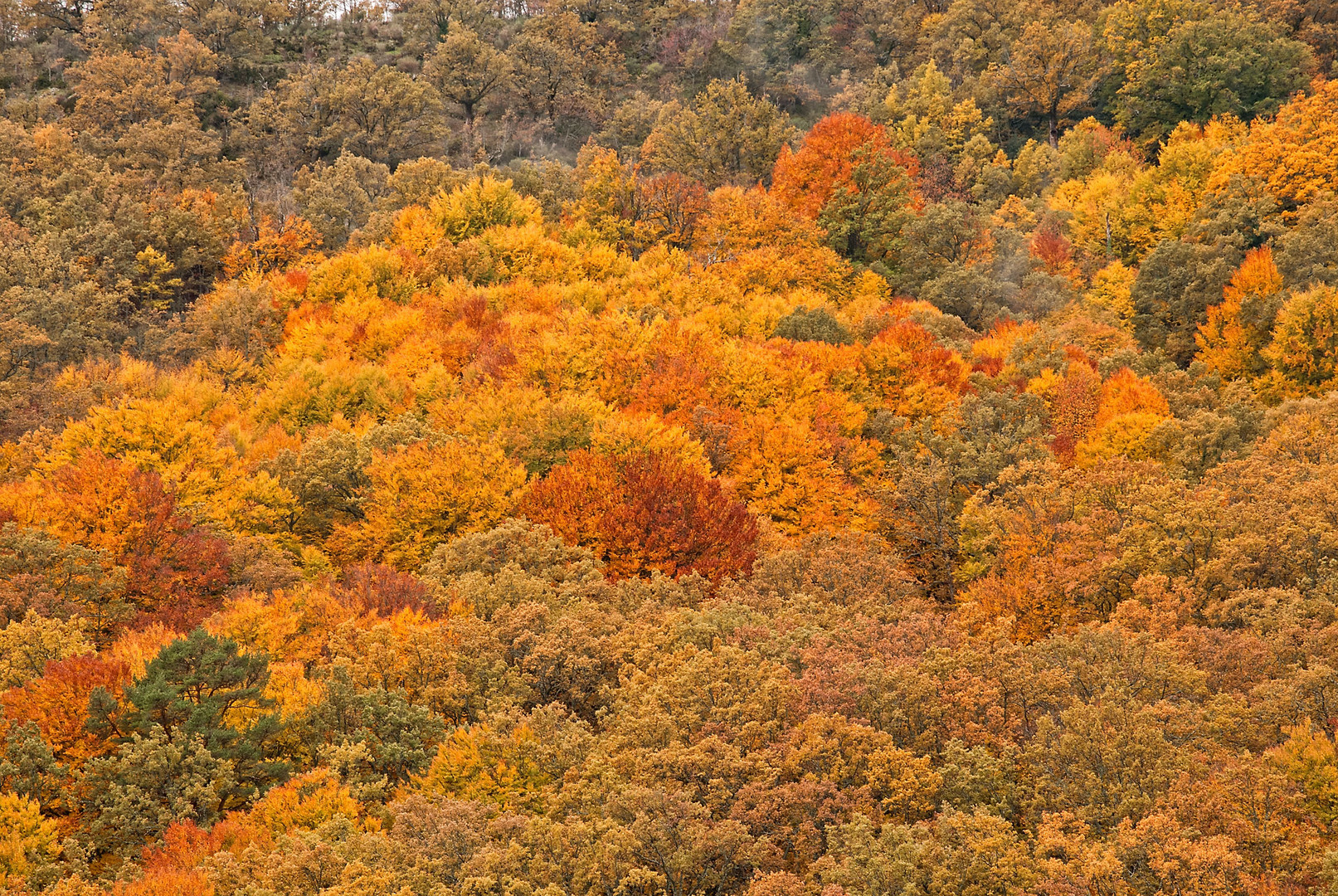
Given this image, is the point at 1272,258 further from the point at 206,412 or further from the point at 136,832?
the point at 136,832

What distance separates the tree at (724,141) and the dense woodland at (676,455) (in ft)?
1.39

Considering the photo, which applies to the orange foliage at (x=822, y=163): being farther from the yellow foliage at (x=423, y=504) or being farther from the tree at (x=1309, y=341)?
the yellow foliage at (x=423, y=504)

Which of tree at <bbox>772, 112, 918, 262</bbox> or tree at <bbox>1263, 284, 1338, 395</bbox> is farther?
tree at <bbox>772, 112, 918, 262</bbox>

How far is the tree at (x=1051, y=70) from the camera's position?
4272 inches

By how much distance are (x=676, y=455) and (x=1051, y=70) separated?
69.5 meters

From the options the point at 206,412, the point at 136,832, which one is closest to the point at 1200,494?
the point at 136,832

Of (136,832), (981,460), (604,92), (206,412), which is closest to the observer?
(136,832)

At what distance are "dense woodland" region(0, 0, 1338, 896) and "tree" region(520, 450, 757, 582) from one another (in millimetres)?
240

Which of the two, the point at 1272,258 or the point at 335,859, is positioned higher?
the point at 1272,258

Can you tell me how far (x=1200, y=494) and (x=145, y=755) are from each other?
35199mm

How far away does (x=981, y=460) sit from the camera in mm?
57531

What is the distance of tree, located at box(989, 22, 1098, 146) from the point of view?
10850 centimetres

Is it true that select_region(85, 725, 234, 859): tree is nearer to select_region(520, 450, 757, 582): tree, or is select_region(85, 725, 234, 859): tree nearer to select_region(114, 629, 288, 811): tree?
select_region(114, 629, 288, 811): tree

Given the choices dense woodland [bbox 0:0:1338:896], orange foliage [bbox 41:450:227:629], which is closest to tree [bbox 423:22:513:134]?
dense woodland [bbox 0:0:1338:896]
